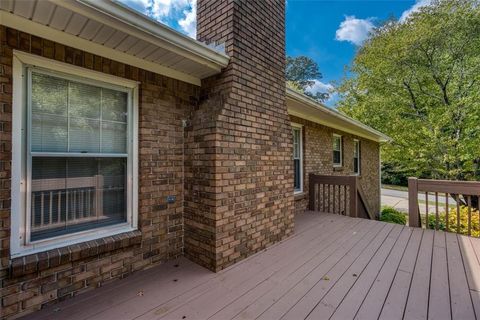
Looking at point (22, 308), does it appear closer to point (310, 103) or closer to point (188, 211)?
point (188, 211)

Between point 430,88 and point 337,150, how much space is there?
21.8 feet

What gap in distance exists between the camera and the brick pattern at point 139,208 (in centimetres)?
198

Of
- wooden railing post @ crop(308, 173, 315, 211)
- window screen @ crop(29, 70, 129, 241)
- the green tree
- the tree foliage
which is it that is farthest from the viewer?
the green tree

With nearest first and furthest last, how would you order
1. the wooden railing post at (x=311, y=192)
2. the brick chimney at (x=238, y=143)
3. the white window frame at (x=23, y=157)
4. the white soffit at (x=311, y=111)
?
the white window frame at (x=23, y=157) → the brick chimney at (x=238, y=143) → the white soffit at (x=311, y=111) → the wooden railing post at (x=311, y=192)

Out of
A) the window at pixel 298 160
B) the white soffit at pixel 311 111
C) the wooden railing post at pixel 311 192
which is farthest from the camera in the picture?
the wooden railing post at pixel 311 192

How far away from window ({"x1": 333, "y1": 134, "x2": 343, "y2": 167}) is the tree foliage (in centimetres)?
471

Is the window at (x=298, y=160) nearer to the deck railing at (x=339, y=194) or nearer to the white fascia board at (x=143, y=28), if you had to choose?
the deck railing at (x=339, y=194)

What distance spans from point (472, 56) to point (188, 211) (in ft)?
41.2

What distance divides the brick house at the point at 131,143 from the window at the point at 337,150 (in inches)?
181

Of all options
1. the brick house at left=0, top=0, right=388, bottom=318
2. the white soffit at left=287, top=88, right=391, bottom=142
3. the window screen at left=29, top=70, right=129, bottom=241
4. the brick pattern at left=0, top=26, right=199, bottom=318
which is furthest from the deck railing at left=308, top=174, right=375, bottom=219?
the window screen at left=29, top=70, right=129, bottom=241

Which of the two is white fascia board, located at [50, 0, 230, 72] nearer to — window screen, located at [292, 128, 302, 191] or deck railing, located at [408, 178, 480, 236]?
window screen, located at [292, 128, 302, 191]

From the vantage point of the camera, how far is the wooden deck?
6.97 feet

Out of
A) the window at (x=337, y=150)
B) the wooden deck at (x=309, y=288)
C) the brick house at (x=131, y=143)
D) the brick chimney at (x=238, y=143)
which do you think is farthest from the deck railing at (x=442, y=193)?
the window at (x=337, y=150)

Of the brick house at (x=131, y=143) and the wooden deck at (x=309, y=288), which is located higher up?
the brick house at (x=131, y=143)
